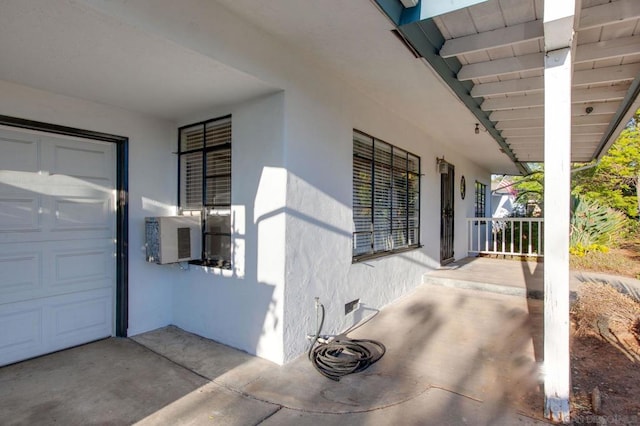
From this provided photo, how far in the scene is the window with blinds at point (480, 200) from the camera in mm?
9883

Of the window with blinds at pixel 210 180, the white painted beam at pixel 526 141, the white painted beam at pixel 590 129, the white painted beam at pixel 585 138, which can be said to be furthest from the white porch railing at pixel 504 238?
the window with blinds at pixel 210 180

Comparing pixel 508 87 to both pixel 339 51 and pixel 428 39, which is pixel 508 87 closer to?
pixel 428 39

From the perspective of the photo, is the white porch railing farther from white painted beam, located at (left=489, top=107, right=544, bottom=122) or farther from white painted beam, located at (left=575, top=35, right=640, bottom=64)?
white painted beam, located at (left=575, top=35, right=640, bottom=64)

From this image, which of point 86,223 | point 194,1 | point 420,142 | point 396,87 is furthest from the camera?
point 420,142

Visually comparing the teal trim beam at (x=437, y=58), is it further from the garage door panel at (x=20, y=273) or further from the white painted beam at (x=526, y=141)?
the garage door panel at (x=20, y=273)

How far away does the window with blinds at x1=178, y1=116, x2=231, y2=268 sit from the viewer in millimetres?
3518

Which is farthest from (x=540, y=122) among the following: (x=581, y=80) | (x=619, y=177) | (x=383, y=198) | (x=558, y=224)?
(x=619, y=177)

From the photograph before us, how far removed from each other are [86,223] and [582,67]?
5.03 meters

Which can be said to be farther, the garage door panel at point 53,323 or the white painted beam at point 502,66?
the white painted beam at point 502,66

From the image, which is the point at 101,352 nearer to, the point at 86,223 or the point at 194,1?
the point at 86,223

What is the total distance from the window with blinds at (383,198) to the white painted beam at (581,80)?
1396 millimetres

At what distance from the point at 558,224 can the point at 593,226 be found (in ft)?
24.1

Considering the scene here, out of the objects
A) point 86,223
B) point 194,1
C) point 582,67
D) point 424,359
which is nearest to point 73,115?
point 86,223

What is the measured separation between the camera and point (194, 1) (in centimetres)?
221
